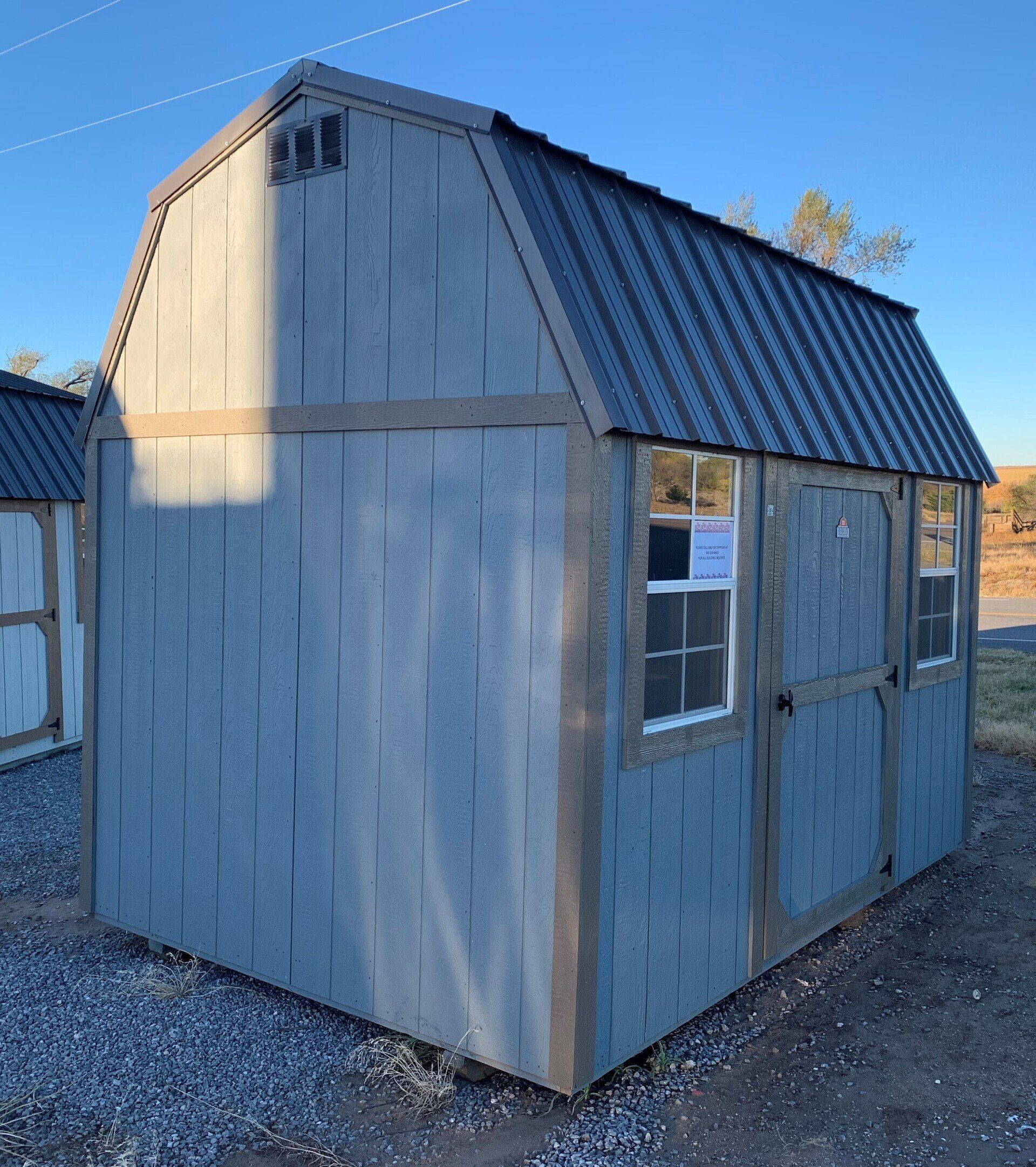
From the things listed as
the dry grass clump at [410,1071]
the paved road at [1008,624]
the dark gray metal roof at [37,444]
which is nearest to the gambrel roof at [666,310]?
the dry grass clump at [410,1071]

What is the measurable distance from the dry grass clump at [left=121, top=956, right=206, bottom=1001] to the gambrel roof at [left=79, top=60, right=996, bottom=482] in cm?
266

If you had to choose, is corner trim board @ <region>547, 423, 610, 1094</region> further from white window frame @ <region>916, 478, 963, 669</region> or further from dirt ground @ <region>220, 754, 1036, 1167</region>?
white window frame @ <region>916, 478, 963, 669</region>

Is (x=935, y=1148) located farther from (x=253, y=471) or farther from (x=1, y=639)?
(x=1, y=639)

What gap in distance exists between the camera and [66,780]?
829cm

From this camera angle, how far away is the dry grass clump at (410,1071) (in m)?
3.58

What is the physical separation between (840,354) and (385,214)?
269 cm

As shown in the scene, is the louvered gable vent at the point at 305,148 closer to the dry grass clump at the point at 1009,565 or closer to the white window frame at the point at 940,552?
the white window frame at the point at 940,552

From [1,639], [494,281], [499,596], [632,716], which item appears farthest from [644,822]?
[1,639]

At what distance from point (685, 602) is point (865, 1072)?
2.00m

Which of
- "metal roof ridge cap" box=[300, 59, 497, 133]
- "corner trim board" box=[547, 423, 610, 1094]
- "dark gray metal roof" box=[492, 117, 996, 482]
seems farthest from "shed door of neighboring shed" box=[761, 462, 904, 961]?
"metal roof ridge cap" box=[300, 59, 497, 133]

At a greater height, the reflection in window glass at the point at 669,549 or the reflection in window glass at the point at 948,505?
the reflection in window glass at the point at 948,505

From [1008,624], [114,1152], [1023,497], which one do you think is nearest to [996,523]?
[1023,497]

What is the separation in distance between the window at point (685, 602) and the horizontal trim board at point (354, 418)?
15.8 inches

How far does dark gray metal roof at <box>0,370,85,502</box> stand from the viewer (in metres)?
8.70
